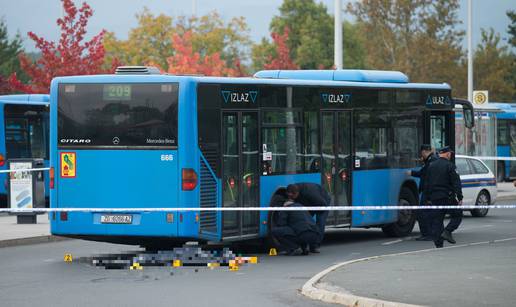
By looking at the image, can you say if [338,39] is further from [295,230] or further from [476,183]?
[295,230]

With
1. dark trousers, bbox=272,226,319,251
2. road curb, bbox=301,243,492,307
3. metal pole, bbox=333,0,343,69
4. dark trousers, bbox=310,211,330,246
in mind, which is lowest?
road curb, bbox=301,243,492,307

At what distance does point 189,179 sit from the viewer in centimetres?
1798

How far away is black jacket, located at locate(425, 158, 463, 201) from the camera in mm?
21125

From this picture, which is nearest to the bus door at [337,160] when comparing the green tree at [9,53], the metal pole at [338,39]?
the metal pole at [338,39]

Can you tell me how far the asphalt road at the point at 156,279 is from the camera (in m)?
13.7

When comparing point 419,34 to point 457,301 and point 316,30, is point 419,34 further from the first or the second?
point 457,301

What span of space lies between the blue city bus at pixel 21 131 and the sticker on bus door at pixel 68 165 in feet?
46.7

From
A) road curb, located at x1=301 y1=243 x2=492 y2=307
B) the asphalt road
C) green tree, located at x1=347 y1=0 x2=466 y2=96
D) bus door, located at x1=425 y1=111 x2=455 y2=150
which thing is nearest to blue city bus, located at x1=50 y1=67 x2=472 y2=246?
the asphalt road

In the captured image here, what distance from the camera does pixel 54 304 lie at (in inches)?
526

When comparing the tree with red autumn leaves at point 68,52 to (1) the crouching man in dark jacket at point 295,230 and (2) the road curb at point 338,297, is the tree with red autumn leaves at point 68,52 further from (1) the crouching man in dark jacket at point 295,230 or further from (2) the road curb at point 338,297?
(2) the road curb at point 338,297

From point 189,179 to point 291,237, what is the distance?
237 centimetres

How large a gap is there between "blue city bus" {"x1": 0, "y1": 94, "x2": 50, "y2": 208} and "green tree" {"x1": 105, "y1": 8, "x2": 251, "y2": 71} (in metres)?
54.9

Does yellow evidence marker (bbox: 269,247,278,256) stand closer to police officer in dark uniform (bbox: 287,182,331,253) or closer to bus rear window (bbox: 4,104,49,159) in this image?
police officer in dark uniform (bbox: 287,182,331,253)

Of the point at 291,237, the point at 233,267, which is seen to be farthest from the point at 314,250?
the point at 233,267
